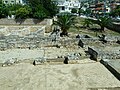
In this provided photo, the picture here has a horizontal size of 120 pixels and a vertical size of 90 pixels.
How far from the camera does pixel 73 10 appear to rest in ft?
290

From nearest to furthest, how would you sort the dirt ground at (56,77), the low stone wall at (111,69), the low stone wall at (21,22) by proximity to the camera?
the dirt ground at (56,77) → the low stone wall at (111,69) → the low stone wall at (21,22)

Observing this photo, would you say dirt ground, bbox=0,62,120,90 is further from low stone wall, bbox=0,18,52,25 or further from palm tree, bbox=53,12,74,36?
low stone wall, bbox=0,18,52,25

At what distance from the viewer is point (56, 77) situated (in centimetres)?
1256

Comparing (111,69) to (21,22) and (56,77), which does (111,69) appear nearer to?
(56,77)

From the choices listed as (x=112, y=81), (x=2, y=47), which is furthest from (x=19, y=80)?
(x=2, y=47)

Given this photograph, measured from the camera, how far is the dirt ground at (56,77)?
11.4 meters

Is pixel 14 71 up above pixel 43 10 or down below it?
below

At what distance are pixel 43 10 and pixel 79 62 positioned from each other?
27204 mm

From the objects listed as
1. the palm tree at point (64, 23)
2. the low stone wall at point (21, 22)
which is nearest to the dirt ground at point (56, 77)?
the palm tree at point (64, 23)

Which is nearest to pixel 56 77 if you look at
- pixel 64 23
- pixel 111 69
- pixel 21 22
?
pixel 111 69

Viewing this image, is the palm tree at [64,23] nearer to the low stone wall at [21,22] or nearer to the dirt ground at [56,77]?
the low stone wall at [21,22]

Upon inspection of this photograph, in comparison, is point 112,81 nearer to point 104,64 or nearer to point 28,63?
point 104,64

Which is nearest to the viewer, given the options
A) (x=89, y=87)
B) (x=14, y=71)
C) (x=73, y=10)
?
(x=89, y=87)

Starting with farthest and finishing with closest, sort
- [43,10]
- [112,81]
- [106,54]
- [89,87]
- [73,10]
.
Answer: [73,10] → [43,10] → [106,54] → [112,81] → [89,87]
